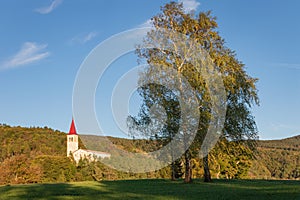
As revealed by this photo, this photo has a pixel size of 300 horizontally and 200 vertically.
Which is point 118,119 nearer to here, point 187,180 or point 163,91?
point 163,91

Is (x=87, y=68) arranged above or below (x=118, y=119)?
above

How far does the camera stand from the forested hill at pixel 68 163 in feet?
205

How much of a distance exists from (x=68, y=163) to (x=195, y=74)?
76301 millimetres

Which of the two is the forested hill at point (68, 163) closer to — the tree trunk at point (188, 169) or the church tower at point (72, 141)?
the church tower at point (72, 141)

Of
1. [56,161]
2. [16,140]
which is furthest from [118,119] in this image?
[16,140]

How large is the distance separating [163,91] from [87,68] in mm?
7476

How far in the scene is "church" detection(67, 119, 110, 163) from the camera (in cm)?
10400

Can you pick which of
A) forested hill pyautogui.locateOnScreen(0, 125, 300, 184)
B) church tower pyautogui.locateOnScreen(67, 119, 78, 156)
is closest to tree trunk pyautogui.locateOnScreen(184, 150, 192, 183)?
forested hill pyautogui.locateOnScreen(0, 125, 300, 184)

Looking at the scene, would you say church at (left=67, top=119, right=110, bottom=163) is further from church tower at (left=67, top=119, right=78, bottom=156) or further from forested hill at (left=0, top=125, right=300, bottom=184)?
forested hill at (left=0, top=125, right=300, bottom=184)

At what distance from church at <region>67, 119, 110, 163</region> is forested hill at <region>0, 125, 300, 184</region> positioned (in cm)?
292

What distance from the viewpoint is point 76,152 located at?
386ft

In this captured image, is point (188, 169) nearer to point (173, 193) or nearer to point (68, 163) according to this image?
point (173, 193)

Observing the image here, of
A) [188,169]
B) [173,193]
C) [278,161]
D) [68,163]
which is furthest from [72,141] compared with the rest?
[173,193]

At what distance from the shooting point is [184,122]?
28781 millimetres
